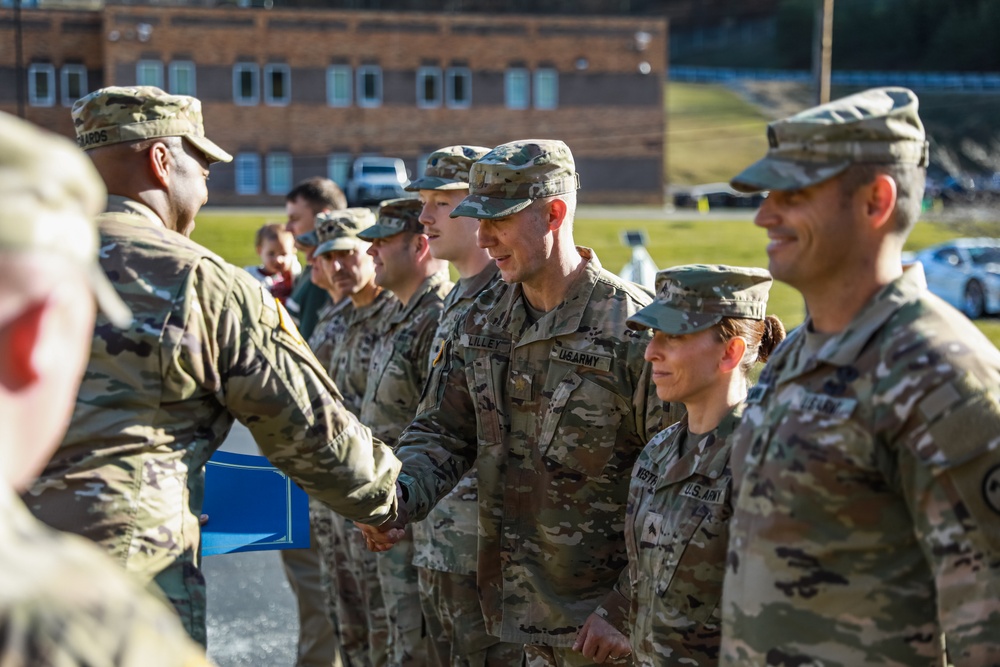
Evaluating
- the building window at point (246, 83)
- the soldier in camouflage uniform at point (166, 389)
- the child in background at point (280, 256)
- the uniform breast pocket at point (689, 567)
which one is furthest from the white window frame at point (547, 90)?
the uniform breast pocket at point (689, 567)

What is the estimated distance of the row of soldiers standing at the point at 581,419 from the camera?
279cm

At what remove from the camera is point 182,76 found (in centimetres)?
4969

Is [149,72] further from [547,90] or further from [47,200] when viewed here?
[47,200]

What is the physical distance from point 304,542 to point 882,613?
8.54 ft

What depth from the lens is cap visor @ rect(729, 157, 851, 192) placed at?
2.91 meters

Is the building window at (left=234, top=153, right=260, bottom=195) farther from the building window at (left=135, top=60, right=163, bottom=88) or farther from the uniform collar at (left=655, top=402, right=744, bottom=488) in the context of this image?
the uniform collar at (left=655, top=402, right=744, bottom=488)

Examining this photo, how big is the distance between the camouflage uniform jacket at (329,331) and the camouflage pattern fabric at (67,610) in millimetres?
6011

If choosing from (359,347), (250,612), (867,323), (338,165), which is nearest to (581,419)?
(867,323)

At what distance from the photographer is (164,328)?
3.33m

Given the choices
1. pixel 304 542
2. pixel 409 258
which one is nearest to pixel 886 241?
pixel 304 542

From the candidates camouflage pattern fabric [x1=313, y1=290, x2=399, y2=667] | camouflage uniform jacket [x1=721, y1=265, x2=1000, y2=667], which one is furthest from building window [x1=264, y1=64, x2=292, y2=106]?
camouflage uniform jacket [x1=721, y1=265, x2=1000, y2=667]

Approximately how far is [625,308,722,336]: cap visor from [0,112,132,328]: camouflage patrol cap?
2534 mm

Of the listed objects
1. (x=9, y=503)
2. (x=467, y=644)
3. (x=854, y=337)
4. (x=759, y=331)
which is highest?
(x=9, y=503)

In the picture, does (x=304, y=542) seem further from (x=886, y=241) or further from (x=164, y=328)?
(x=886, y=241)
